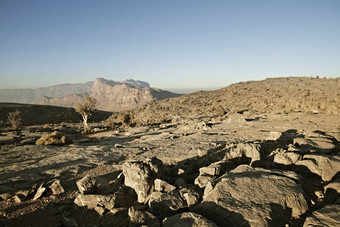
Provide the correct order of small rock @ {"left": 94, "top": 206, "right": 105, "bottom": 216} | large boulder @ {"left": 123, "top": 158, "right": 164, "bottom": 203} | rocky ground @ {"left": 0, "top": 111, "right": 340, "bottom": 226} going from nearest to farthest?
rocky ground @ {"left": 0, "top": 111, "right": 340, "bottom": 226} < small rock @ {"left": 94, "top": 206, "right": 105, "bottom": 216} < large boulder @ {"left": 123, "top": 158, "right": 164, "bottom": 203}

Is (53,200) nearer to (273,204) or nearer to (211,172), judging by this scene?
(211,172)

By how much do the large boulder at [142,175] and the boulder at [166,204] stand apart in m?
0.90

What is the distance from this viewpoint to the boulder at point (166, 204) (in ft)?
12.1

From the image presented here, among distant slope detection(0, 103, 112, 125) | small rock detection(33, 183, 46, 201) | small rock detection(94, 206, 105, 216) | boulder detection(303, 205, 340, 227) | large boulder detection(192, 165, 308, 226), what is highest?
boulder detection(303, 205, 340, 227)

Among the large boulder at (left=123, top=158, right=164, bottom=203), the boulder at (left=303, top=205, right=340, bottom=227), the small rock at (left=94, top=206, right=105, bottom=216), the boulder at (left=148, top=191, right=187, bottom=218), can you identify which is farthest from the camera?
the large boulder at (left=123, top=158, right=164, bottom=203)

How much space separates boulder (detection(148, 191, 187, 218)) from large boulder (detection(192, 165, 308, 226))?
1.38 feet

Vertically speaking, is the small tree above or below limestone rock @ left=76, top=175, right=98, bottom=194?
above

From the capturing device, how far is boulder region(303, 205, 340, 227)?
2.81 m

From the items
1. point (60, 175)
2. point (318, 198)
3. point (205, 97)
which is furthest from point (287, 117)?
point (205, 97)

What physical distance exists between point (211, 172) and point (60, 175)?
5.47 metres

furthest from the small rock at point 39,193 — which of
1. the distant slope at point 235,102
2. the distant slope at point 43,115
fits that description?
the distant slope at point 43,115

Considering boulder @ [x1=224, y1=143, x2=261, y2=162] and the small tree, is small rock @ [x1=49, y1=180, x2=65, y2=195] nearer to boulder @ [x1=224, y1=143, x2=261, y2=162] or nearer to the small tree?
boulder @ [x1=224, y1=143, x2=261, y2=162]

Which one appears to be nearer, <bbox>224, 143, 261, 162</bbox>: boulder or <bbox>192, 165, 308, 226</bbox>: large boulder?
<bbox>192, 165, 308, 226</bbox>: large boulder

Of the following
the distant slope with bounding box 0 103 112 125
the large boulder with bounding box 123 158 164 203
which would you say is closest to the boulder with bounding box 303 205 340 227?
the large boulder with bounding box 123 158 164 203
